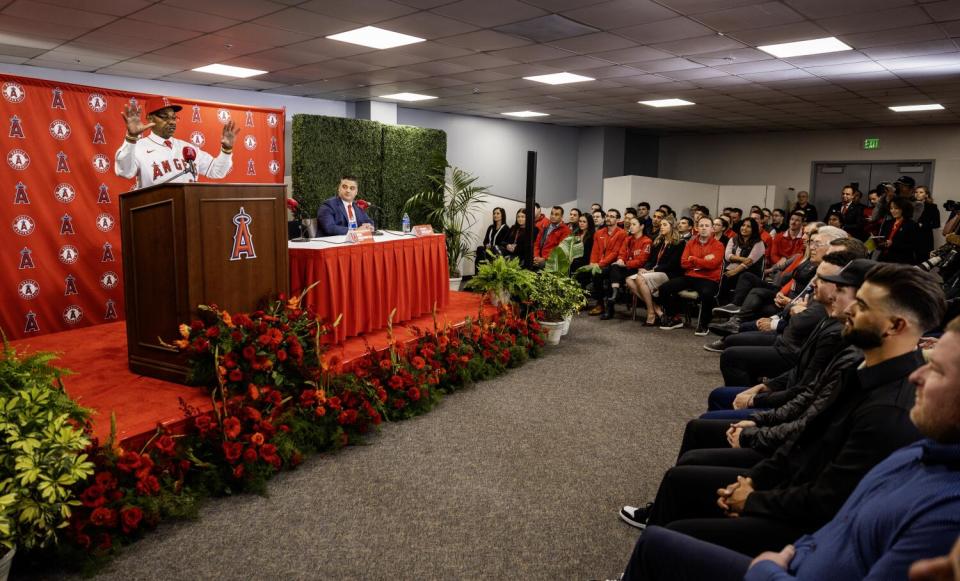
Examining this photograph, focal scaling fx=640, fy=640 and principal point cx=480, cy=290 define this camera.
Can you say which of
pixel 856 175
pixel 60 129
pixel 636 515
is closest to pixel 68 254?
pixel 60 129

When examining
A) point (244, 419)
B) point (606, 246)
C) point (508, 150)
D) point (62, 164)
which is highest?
point (508, 150)

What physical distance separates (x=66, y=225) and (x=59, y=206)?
0.47ft

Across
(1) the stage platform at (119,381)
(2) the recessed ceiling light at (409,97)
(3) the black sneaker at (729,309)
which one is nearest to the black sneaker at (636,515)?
(1) the stage platform at (119,381)

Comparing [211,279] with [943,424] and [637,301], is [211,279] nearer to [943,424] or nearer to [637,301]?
[943,424]

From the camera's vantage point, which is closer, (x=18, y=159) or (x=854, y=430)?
(x=854, y=430)

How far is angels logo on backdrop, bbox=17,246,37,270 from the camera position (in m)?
4.48

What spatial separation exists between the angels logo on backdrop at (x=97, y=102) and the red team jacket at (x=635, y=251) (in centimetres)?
534

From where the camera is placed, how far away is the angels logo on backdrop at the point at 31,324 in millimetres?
4539

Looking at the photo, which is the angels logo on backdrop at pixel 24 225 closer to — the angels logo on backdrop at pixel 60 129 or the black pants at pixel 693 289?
the angels logo on backdrop at pixel 60 129

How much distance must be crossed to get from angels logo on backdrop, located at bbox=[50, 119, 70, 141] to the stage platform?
4.64ft

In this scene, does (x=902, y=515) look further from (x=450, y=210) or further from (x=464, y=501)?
(x=450, y=210)

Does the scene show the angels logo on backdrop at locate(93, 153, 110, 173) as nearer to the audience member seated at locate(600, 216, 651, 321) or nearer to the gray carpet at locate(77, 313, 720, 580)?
the gray carpet at locate(77, 313, 720, 580)

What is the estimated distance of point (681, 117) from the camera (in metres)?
10.7

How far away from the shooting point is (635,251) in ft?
24.4
